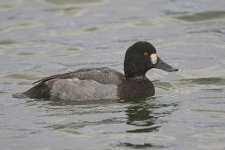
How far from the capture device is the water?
10.3m

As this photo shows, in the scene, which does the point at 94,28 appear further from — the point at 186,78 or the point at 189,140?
the point at 189,140

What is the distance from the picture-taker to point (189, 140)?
10.1 meters

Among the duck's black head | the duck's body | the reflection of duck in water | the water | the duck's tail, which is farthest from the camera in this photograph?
the duck's black head

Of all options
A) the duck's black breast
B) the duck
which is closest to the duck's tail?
the duck

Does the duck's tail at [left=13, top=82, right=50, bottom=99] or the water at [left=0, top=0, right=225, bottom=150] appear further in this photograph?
the duck's tail at [left=13, top=82, right=50, bottom=99]

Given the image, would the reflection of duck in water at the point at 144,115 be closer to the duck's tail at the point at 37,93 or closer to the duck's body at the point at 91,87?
the duck's body at the point at 91,87

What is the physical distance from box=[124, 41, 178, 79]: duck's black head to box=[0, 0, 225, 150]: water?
52 centimetres

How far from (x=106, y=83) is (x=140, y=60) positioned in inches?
30.2

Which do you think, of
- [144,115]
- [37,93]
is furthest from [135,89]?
[37,93]

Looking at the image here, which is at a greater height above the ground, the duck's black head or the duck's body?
the duck's black head

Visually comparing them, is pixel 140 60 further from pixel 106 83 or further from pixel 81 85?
pixel 81 85

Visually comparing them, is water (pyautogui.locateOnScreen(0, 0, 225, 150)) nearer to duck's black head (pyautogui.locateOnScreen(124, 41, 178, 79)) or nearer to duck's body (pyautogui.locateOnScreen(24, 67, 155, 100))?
duck's body (pyautogui.locateOnScreen(24, 67, 155, 100))

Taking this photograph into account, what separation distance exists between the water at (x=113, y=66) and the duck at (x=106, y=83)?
0.59 ft

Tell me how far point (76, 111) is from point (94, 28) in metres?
6.83
